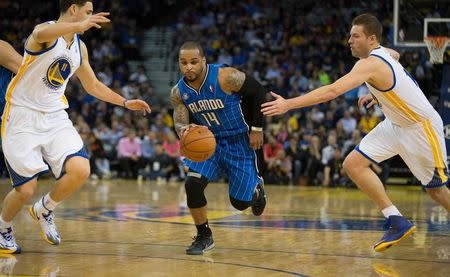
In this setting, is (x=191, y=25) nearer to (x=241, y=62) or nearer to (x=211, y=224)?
(x=241, y=62)

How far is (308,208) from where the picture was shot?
11.5m

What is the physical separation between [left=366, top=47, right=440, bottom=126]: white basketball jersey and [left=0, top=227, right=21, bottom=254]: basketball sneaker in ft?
11.4

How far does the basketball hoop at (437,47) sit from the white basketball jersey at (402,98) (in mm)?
7012

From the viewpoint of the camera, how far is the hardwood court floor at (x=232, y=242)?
20.2ft

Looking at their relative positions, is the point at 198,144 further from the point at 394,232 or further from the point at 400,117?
the point at 394,232

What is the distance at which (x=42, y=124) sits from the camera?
6.71 metres

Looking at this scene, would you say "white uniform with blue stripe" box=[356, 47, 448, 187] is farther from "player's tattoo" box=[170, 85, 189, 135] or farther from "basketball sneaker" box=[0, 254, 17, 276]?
"basketball sneaker" box=[0, 254, 17, 276]

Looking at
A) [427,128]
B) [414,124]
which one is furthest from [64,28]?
[427,128]

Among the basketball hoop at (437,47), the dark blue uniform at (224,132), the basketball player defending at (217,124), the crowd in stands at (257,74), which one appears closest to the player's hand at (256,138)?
the basketball player defending at (217,124)

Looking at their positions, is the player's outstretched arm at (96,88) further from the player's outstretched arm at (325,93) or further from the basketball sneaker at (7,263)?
the basketball sneaker at (7,263)

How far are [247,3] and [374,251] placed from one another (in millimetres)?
18586

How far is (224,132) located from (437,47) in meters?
7.66

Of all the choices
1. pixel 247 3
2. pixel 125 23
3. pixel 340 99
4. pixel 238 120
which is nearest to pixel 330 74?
pixel 340 99

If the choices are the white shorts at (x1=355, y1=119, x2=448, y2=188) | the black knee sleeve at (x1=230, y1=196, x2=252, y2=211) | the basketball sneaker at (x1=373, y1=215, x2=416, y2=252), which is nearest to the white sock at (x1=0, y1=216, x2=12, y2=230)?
the black knee sleeve at (x1=230, y1=196, x2=252, y2=211)
